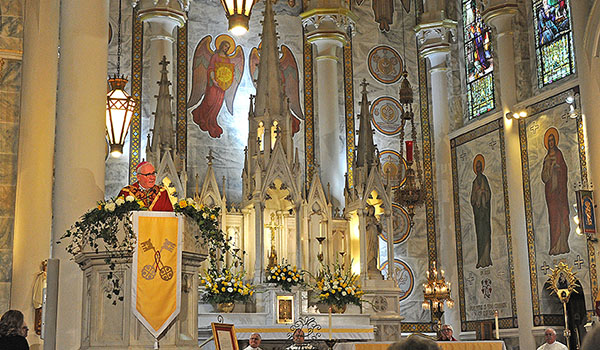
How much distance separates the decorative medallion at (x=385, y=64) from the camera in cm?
2131

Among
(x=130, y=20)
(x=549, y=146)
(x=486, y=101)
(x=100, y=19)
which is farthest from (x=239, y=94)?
(x=100, y=19)

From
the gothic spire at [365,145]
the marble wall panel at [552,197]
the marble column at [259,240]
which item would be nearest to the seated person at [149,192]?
the marble column at [259,240]

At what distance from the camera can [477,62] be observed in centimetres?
2073

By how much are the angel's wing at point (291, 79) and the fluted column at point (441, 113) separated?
352 centimetres

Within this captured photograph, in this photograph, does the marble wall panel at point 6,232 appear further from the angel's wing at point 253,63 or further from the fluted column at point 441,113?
the fluted column at point 441,113

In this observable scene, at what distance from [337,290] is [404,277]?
5.05m

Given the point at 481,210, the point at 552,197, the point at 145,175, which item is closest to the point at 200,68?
the point at 481,210

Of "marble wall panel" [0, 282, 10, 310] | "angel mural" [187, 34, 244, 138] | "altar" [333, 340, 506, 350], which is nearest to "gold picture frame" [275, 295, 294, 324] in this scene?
"altar" [333, 340, 506, 350]

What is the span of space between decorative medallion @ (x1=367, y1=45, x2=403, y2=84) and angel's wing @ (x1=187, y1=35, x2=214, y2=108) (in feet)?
14.6

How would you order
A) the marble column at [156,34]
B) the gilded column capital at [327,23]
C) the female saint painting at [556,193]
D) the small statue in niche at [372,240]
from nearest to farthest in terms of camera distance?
the small statue in niche at [372,240]
the female saint painting at [556,193]
the marble column at [156,34]
the gilded column capital at [327,23]

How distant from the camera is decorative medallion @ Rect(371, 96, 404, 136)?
68.7ft

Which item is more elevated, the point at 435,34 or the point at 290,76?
the point at 435,34

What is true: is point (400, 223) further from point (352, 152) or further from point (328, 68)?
point (328, 68)

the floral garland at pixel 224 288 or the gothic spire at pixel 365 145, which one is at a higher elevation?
the gothic spire at pixel 365 145
